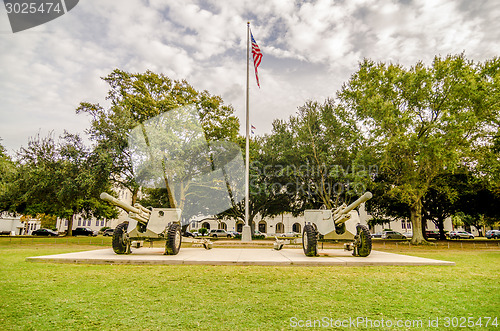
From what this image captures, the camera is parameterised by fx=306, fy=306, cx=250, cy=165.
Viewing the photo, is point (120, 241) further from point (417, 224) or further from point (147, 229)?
point (417, 224)

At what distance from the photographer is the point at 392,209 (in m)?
39.3

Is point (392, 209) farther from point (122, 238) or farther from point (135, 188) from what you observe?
point (122, 238)

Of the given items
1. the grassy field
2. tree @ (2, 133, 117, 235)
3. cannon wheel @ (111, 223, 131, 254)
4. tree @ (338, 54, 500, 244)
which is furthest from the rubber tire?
tree @ (2, 133, 117, 235)

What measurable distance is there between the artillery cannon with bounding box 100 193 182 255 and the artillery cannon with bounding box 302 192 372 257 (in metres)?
5.13

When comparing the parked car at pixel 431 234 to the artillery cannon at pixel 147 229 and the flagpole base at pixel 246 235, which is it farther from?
the artillery cannon at pixel 147 229

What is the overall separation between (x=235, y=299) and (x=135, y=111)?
23.4m

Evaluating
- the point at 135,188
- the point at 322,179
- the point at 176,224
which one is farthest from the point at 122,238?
the point at 322,179

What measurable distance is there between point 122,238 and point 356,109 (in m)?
24.1

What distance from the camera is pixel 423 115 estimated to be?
2656cm

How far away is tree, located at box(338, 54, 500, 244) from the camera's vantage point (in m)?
23.2

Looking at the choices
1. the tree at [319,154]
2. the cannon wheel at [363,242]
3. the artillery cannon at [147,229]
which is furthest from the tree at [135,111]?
the cannon wheel at [363,242]

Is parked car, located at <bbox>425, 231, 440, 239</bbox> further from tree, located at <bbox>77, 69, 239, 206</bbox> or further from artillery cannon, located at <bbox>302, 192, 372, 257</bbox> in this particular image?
artillery cannon, located at <bbox>302, 192, 372, 257</bbox>

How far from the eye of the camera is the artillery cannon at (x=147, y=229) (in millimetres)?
11595

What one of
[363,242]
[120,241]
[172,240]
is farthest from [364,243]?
[120,241]
